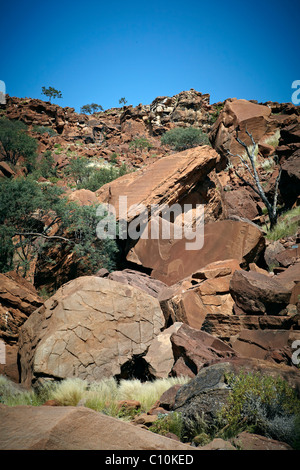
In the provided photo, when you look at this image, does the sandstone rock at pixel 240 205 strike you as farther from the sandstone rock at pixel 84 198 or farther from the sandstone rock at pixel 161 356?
the sandstone rock at pixel 161 356

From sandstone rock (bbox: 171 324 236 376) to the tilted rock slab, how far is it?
4.07 feet

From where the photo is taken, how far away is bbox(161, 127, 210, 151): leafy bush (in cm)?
3366

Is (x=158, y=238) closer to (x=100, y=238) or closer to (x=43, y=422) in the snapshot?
(x=100, y=238)

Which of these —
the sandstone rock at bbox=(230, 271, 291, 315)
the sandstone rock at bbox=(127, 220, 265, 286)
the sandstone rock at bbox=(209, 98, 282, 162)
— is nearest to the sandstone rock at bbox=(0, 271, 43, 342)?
the sandstone rock at bbox=(127, 220, 265, 286)

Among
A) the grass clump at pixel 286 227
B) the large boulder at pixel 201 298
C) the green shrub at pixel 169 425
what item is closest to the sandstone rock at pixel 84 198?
the large boulder at pixel 201 298

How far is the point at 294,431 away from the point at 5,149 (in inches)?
1205

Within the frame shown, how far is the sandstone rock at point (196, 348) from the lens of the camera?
538 cm

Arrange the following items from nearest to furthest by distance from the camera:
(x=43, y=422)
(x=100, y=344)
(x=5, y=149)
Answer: (x=43, y=422), (x=100, y=344), (x=5, y=149)

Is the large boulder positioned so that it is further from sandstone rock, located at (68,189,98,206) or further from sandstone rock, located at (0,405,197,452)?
sandstone rock, located at (68,189,98,206)

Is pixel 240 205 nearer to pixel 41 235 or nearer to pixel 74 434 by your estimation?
pixel 41 235

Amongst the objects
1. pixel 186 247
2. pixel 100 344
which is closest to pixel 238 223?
pixel 186 247

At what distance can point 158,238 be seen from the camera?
10703mm

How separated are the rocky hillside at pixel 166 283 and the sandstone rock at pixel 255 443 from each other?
1.0 inches

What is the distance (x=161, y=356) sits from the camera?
6.52m
